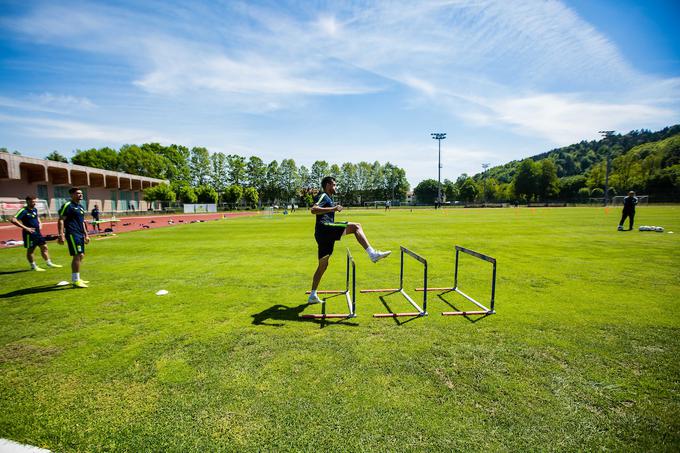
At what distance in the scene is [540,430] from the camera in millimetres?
2859

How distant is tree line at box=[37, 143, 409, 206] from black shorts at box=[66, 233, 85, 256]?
45.6 m

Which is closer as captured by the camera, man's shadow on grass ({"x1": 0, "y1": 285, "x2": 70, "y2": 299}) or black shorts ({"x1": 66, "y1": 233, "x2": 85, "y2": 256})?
man's shadow on grass ({"x1": 0, "y1": 285, "x2": 70, "y2": 299})

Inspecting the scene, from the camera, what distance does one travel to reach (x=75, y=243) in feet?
26.3

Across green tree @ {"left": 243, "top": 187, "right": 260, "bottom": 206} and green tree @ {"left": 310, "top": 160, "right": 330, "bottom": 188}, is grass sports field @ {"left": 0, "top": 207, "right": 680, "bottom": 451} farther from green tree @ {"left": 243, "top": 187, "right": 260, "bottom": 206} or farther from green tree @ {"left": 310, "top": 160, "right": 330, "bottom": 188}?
green tree @ {"left": 310, "top": 160, "right": 330, "bottom": 188}

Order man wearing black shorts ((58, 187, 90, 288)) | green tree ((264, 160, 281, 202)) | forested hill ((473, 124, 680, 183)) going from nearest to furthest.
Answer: man wearing black shorts ((58, 187, 90, 288))
green tree ((264, 160, 281, 202))
forested hill ((473, 124, 680, 183))

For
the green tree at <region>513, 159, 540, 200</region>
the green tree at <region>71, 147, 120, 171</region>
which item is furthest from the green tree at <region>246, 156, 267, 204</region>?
the green tree at <region>513, 159, 540, 200</region>

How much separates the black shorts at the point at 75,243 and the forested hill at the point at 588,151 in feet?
518

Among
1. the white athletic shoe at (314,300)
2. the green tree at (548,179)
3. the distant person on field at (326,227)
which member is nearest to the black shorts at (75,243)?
the white athletic shoe at (314,300)

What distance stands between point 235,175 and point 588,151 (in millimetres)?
181324

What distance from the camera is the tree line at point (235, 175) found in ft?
255

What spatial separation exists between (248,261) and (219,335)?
6.64 metres

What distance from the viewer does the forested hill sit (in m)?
145

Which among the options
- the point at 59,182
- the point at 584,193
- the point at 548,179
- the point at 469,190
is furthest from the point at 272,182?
the point at 584,193

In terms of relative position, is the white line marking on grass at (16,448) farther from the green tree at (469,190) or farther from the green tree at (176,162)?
the green tree at (469,190)
